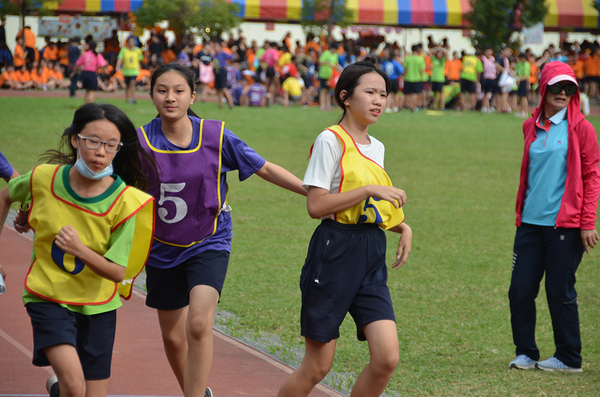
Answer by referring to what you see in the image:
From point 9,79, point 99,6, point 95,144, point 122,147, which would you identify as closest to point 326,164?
point 122,147

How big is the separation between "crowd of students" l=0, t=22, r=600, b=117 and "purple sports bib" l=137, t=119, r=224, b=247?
18.4 metres

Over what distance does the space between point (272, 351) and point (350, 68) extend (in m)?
2.17

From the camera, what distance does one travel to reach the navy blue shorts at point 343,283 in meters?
3.49

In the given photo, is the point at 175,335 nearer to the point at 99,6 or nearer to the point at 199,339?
the point at 199,339

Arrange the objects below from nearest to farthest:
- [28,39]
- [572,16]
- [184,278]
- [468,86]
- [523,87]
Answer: [184,278]
[523,87]
[468,86]
[28,39]
[572,16]

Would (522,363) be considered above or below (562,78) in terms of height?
below

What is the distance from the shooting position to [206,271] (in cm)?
384

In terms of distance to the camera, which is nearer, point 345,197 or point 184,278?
point 345,197

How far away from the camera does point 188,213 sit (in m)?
3.90

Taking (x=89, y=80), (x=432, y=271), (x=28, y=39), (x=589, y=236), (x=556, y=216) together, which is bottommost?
(x=432, y=271)

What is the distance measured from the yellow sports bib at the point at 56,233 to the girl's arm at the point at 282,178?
1.03m

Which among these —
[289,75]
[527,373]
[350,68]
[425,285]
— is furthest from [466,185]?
[289,75]

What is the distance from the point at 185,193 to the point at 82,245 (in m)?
0.95

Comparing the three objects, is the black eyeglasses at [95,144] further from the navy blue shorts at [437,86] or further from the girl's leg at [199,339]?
the navy blue shorts at [437,86]
